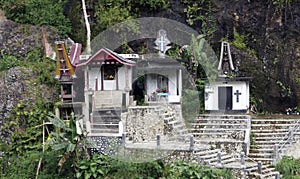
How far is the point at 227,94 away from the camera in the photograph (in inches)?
703

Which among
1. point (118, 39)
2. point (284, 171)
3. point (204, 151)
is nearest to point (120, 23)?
point (118, 39)

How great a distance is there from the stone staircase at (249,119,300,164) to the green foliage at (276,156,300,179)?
0.24 meters

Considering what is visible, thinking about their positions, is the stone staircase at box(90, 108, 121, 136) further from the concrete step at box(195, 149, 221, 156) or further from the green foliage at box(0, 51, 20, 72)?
the green foliage at box(0, 51, 20, 72)

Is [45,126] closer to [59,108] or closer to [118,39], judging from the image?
[59,108]

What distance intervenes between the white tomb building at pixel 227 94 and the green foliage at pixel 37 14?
20.9ft

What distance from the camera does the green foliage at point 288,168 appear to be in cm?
1451

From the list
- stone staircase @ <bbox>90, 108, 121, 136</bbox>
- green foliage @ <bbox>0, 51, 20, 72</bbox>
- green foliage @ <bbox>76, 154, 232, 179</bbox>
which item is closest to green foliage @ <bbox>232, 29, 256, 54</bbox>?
stone staircase @ <bbox>90, 108, 121, 136</bbox>

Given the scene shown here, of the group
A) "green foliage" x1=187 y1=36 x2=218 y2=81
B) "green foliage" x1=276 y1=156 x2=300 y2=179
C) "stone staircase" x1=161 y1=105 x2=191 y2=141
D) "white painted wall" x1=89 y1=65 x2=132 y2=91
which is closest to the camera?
"green foliage" x1=276 y1=156 x2=300 y2=179

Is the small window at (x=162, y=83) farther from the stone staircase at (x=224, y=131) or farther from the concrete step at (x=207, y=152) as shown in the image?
the concrete step at (x=207, y=152)

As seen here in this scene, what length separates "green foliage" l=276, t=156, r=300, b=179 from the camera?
14.5m

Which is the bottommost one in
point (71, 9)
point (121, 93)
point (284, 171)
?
point (284, 171)

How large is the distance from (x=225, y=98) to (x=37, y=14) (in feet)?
26.9

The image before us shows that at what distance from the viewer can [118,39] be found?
1948 centimetres

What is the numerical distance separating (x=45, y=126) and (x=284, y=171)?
7.27 metres
